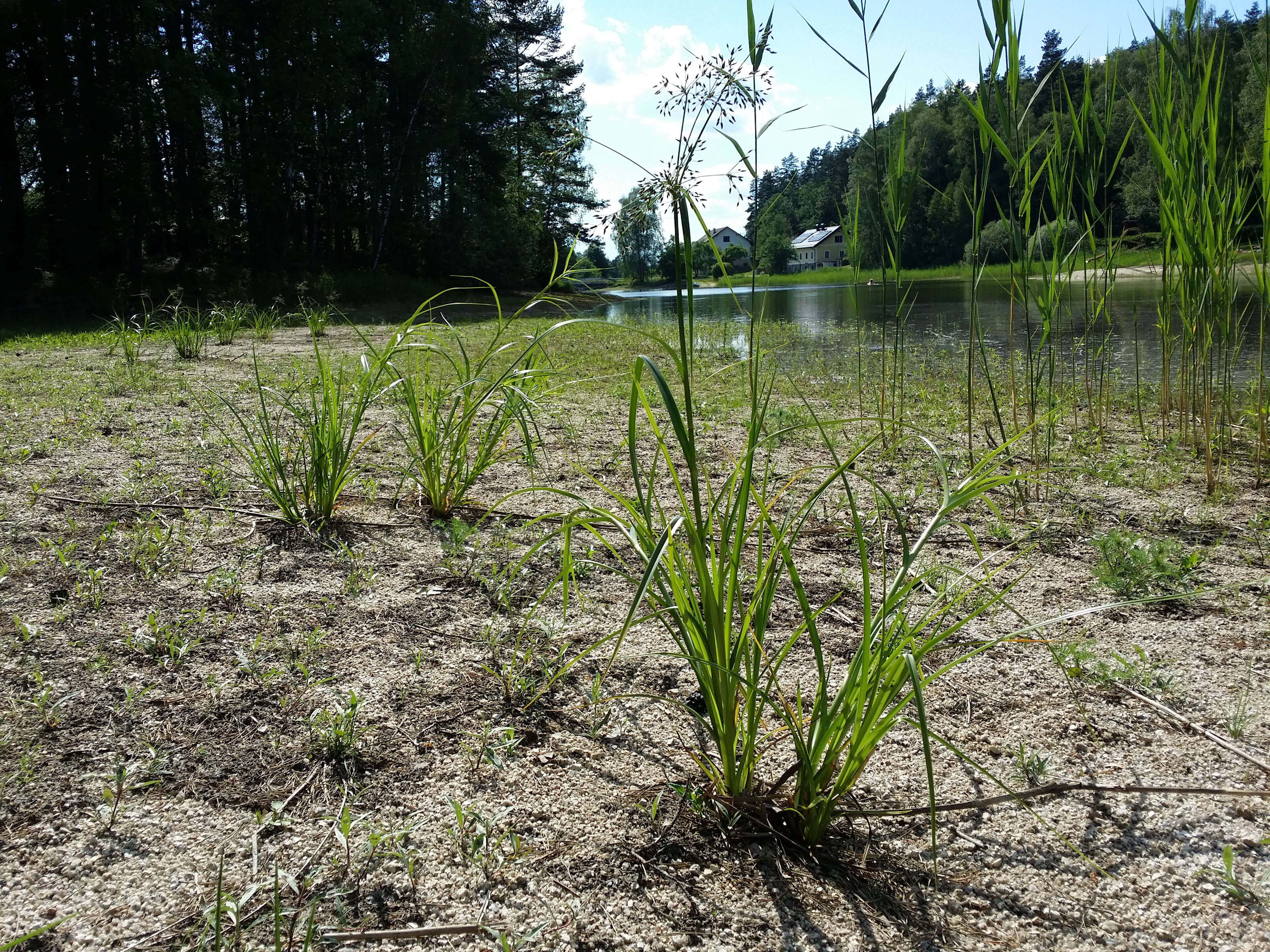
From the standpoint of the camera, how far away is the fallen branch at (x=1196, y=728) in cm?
122

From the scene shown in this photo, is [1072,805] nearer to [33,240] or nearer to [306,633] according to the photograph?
[306,633]

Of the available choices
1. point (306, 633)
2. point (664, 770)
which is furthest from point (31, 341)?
point (664, 770)

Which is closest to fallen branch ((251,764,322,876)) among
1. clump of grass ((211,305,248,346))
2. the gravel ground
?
the gravel ground

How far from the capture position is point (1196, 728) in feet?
4.34

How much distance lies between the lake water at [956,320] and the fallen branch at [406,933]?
823mm

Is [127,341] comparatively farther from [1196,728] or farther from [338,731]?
[1196,728]

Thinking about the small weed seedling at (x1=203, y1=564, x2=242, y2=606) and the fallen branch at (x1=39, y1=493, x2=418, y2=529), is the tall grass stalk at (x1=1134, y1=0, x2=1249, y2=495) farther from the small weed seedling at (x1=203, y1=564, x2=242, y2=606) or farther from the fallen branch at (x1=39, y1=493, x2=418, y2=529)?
the small weed seedling at (x1=203, y1=564, x2=242, y2=606)

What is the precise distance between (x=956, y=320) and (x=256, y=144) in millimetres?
14474

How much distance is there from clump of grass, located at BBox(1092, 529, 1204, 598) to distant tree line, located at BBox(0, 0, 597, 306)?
27.9ft

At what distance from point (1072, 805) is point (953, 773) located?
174mm

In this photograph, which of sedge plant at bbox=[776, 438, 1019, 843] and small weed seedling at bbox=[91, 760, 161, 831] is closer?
sedge plant at bbox=[776, 438, 1019, 843]

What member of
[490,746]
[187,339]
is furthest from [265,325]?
[490,746]

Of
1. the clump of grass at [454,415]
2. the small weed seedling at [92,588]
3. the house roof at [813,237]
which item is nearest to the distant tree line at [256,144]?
the clump of grass at [454,415]

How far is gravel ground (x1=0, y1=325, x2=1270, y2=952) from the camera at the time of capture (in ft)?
3.15
